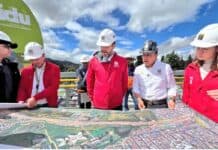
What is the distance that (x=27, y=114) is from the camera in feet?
8.16

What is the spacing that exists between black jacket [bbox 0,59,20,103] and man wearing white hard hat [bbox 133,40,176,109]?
1.23 metres

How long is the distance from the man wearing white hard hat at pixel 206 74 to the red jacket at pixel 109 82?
1040mm

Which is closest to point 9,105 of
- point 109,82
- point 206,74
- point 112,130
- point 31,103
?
point 31,103

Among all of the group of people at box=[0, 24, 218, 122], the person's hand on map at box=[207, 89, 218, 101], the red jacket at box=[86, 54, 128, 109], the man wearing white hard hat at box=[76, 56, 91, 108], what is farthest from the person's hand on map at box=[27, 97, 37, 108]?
the man wearing white hard hat at box=[76, 56, 91, 108]

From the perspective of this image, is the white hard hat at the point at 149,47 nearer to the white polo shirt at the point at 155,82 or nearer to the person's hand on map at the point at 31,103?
the white polo shirt at the point at 155,82

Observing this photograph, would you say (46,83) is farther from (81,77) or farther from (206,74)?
(81,77)

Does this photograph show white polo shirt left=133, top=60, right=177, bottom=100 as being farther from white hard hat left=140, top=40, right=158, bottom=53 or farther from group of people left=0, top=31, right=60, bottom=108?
group of people left=0, top=31, right=60, bottom=108

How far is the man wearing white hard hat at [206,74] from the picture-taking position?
2.61 meters

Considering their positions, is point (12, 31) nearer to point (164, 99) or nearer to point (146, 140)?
point (164, 99)

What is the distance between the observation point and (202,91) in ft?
8.76

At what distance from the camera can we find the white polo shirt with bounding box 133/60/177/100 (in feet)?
11.2

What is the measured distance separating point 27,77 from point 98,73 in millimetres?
752

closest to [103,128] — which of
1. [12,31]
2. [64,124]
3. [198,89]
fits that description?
[64,124]

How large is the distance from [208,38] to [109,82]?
1304 mm
